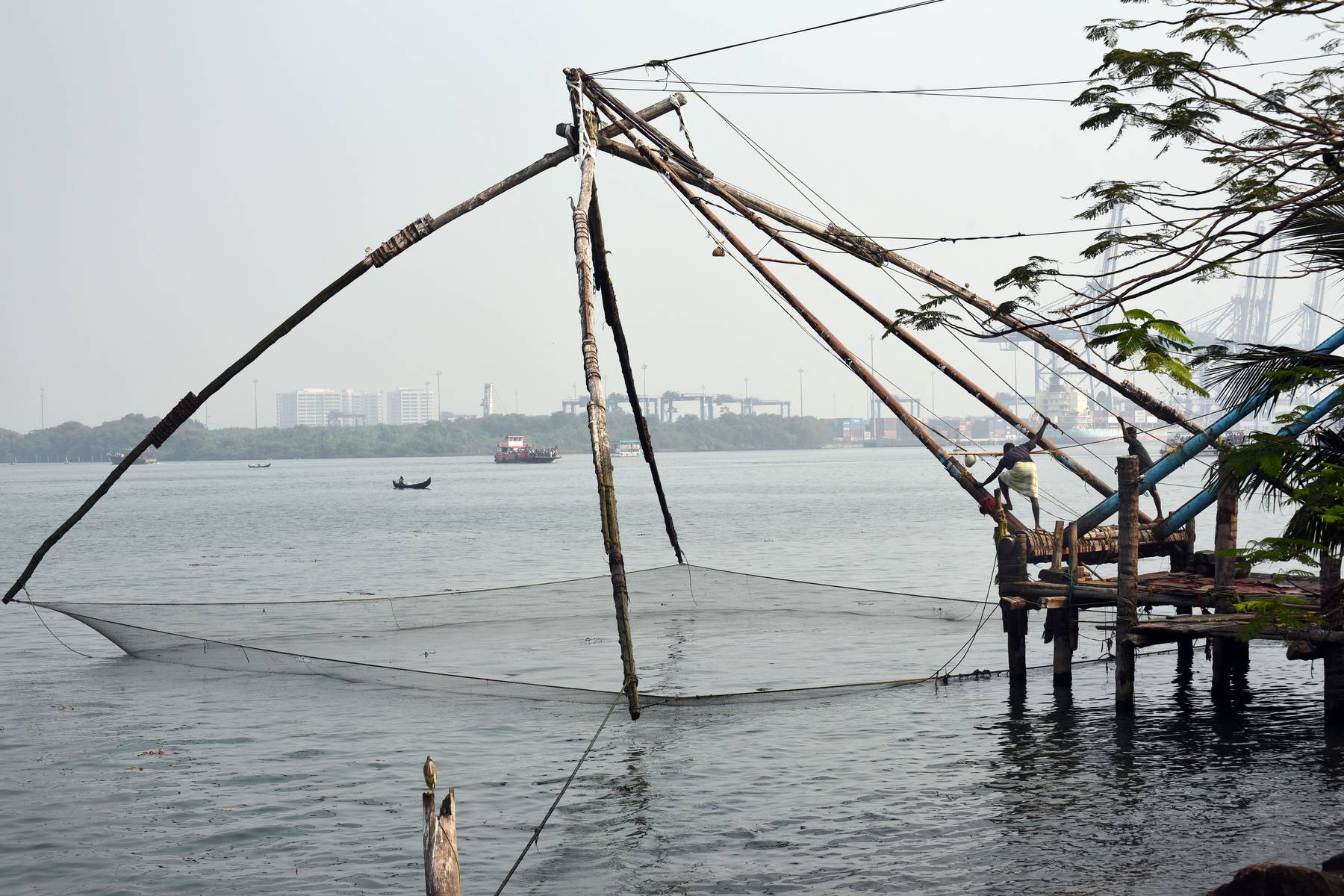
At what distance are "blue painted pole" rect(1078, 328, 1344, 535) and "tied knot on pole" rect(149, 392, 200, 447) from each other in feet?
35.5

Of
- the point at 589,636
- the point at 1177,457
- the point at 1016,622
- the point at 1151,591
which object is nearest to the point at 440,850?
the point at 1151,591

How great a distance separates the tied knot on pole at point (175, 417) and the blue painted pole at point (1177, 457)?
35.5ft

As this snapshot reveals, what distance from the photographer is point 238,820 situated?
1134 centimetres

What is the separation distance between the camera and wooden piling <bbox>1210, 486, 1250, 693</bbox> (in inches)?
486

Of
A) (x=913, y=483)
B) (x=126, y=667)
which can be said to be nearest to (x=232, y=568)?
(x=126, y=667)

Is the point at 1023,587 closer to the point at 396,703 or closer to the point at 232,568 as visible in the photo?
the point at 396,703

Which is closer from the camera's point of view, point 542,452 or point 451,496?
point 451,496

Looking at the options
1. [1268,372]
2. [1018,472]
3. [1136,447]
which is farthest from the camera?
[1018,472]

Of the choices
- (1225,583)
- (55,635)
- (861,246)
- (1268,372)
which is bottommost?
(55,635)

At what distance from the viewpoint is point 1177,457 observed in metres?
13.9

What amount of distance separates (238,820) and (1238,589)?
10338mm

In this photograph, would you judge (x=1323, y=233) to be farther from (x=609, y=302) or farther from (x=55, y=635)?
(x=55, y=635)

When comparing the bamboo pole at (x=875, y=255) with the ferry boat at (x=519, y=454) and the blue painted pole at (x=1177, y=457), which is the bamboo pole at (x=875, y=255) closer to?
the blue painted pole at (x=1177, y=457)

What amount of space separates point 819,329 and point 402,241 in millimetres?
5230
